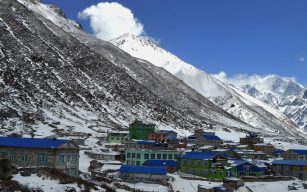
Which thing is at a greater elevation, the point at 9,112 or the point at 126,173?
the point at 9,112

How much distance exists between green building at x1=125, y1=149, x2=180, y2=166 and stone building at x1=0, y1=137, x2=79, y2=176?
87.6 feet

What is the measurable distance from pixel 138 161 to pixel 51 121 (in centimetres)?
5707

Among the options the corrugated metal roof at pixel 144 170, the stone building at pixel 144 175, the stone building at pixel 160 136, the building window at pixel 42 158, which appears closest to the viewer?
the building window at pixel 42 158

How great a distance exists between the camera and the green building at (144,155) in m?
92.5

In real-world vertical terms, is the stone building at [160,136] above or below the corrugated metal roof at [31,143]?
above

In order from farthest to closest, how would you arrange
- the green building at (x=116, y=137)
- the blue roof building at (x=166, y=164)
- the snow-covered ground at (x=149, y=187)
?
the green building at (x=116, y=137)
the blue roof building at (x=166, y=164)
the snow-covered ground at (x=149, y=187)

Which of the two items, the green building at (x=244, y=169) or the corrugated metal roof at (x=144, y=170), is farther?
the green building at (x=244, y=169)

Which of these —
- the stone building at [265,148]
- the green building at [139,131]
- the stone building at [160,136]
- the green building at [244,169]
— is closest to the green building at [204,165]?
the green building at [244,169]

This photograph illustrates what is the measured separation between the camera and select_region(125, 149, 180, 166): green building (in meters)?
92.5

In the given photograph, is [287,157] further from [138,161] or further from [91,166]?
[91,166]

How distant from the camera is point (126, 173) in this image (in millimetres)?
74688

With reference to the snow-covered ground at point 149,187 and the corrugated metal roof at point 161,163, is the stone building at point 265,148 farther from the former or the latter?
the snow-covered ground at point 149,187

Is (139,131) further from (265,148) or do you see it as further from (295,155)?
(295,155)

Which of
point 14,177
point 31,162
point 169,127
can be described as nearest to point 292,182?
point 31,162
